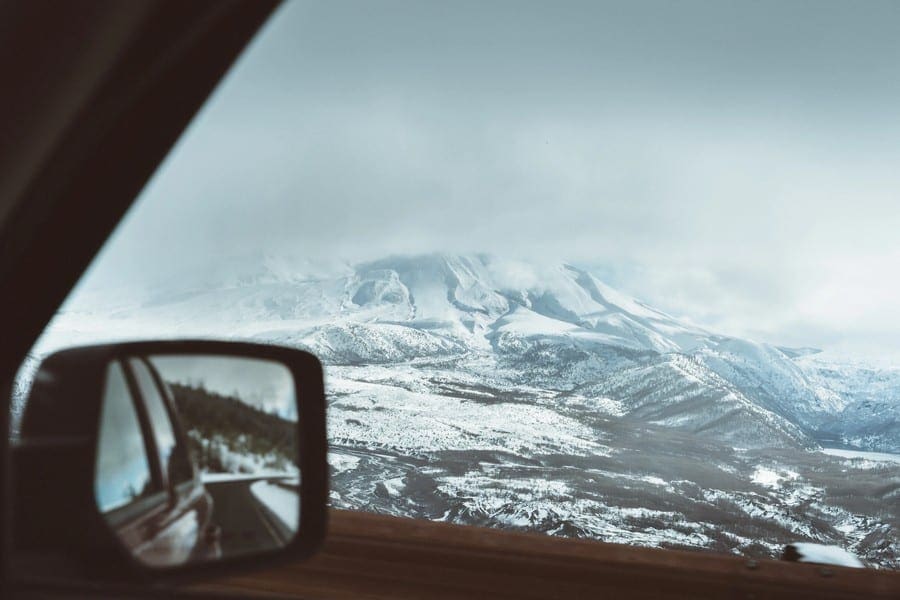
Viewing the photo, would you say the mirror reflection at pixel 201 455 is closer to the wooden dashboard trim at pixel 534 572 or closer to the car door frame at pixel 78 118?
the car door frame at pixel 78 118

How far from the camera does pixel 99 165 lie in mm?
696

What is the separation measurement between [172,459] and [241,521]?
98mm

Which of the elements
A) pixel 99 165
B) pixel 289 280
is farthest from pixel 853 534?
pixel 99 165

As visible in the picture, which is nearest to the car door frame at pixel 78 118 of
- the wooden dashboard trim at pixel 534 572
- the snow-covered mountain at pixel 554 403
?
the wooden dashboard trim at pixel 534 572

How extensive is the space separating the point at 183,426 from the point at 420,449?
1926 mm

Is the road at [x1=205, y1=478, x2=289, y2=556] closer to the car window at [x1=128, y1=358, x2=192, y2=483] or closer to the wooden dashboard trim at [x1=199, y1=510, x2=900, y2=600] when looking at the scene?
the car window at [x1=128, y1=358, x2=192, y2=483]

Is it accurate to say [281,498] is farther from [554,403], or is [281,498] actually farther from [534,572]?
[554,403]

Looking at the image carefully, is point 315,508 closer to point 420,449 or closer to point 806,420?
point 420,449

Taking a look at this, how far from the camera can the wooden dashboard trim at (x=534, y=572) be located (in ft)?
5.15

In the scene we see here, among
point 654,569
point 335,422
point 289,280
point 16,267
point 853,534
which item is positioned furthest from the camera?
point 289,280

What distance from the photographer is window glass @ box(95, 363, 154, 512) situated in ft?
2.43

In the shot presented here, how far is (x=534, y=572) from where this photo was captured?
5.28 feet

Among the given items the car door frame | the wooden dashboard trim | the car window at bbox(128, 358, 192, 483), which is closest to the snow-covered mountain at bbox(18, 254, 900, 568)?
the wooden dashboard trim

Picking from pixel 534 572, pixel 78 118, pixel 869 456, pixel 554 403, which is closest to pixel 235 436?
pixel 78 118
